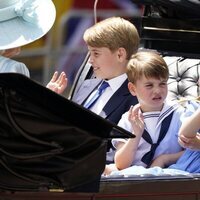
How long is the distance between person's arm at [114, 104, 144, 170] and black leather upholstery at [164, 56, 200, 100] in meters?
0.79

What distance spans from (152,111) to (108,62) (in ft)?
1.19

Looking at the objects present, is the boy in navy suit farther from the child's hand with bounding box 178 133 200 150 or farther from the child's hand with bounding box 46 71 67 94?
the child's hand with bounding box 178 133 200 150

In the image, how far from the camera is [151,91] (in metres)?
3.32

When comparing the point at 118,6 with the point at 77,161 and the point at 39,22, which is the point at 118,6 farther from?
the point at 77,161

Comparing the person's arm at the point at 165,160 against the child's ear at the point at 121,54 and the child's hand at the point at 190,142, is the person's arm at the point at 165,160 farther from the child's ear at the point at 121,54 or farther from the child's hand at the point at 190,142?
the child's ear at the point at 121,54

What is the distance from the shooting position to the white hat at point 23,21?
327 centimetres

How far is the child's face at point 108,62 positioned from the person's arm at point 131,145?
1.29 ft

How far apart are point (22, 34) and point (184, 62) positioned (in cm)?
114

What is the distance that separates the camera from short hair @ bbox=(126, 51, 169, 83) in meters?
3.33

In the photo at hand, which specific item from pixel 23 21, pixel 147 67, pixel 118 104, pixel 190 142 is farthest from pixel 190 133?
pixel 23 21

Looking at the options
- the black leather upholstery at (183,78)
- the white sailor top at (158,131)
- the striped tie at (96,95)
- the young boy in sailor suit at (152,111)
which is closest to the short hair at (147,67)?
the young boy in sailor suit at (152,111)

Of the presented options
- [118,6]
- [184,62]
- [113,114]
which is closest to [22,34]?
[113,114]

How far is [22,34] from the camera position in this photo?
10.8 feet

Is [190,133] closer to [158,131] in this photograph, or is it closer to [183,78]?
[158,131]
